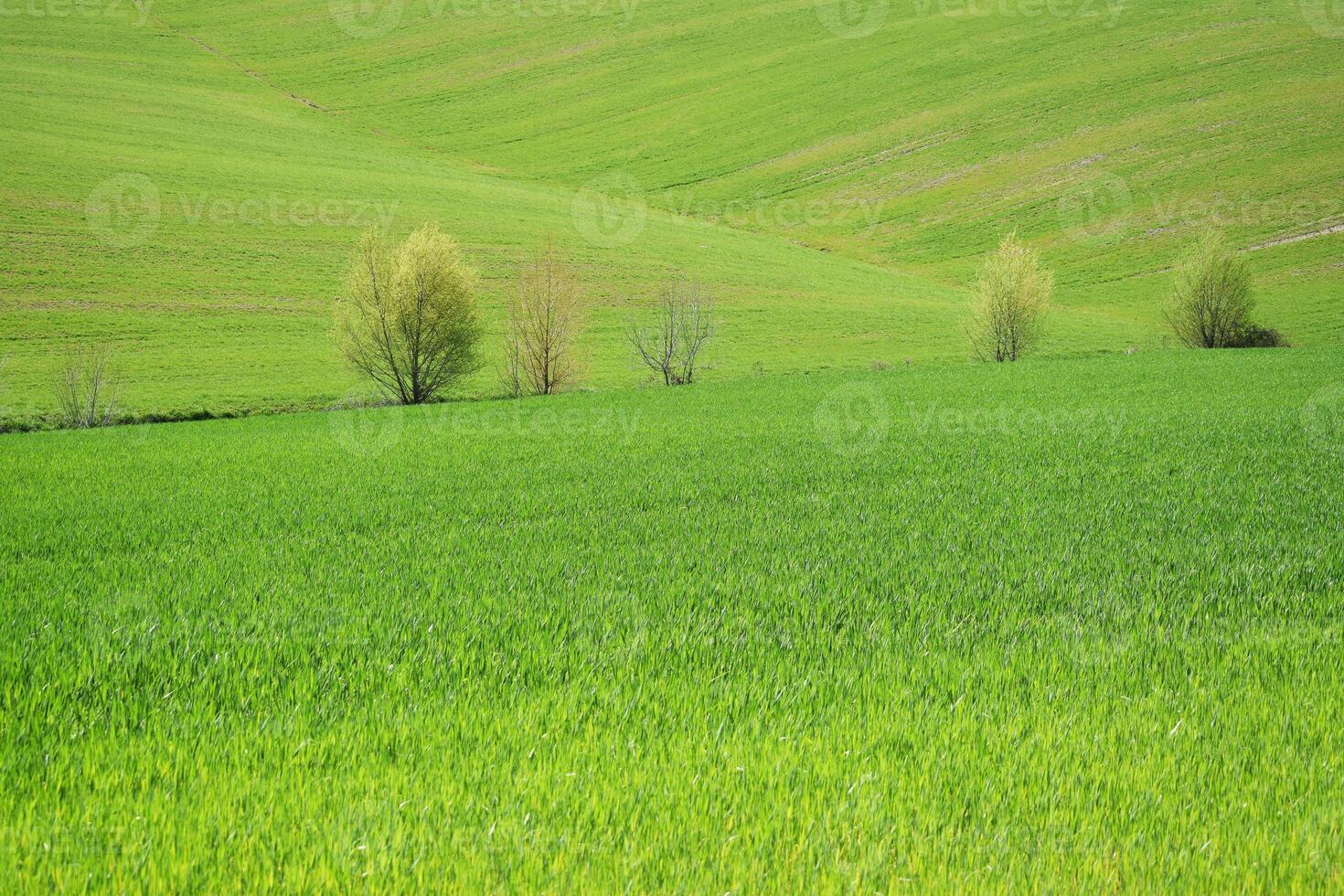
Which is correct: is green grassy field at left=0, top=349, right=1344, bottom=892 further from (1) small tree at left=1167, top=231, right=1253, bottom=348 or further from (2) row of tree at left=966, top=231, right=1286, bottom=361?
(1) small tree at left=1167, top=231, right=1253, bottom=348

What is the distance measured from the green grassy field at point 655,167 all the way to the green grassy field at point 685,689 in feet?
112

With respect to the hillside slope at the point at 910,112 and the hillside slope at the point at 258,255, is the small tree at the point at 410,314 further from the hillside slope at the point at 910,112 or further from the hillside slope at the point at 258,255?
the hillside slope at the point at 910,112

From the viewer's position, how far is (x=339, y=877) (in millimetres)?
3361

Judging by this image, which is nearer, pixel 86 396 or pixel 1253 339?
pixel 86 396

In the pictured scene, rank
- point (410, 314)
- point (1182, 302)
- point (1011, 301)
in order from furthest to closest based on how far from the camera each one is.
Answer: point (1182, 302)
point (1011, 301)
point (410, 314)

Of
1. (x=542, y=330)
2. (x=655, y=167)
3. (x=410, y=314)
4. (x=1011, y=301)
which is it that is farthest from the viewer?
(x=655, y=167)

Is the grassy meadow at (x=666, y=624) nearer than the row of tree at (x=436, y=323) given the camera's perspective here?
Yes

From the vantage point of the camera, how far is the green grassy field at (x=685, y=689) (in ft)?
11.8

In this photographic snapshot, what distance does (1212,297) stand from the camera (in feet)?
168

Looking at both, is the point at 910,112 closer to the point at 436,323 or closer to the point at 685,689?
the point at 436,323

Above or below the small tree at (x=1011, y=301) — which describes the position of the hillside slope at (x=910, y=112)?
above

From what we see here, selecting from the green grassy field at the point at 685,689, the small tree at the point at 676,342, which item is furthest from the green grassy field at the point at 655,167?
the green grassy field at the point at 685,689

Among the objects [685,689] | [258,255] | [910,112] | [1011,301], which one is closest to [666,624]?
[685,689]

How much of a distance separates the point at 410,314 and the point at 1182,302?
4932 cm
